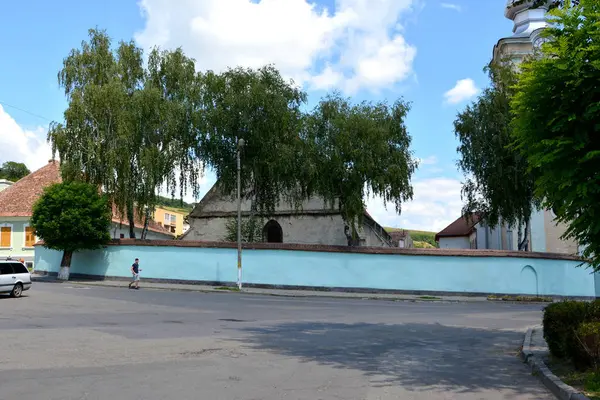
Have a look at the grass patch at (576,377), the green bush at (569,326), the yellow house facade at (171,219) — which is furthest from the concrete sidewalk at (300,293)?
the yellow house facade at (171,219)

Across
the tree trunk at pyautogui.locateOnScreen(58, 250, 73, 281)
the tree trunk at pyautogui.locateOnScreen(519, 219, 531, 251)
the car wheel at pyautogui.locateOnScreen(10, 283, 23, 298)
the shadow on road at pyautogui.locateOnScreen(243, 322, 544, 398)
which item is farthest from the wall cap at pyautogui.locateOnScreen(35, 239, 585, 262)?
the shadow on road at pyautogui.locateOnScreen(243, 322, 544, 398)

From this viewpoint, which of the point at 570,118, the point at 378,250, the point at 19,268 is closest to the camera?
the point at 570,118

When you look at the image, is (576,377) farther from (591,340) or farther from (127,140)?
(127,140)

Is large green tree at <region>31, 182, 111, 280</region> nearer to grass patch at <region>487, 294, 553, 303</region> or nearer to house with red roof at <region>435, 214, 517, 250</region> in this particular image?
grass patch at <region>487, 294, 553, 303</region>

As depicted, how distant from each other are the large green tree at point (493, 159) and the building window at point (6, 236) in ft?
A: 135

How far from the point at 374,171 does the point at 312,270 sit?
699cm

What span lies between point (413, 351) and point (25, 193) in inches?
2025

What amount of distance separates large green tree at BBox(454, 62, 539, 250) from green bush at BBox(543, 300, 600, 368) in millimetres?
23302

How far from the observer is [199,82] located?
37.7 meters

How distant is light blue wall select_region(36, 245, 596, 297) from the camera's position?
105 ft

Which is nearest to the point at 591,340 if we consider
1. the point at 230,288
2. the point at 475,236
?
the point at 230,288

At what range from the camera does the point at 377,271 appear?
1281 inches

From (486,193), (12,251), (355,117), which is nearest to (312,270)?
(355,117)

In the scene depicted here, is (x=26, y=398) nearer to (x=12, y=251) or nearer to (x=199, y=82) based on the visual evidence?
(x=199, y=82)
